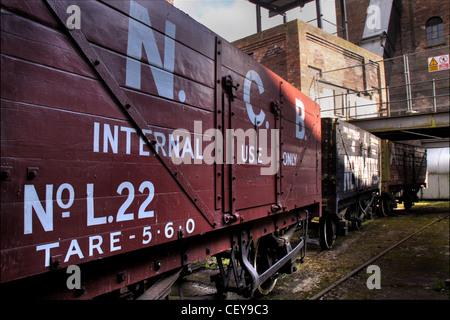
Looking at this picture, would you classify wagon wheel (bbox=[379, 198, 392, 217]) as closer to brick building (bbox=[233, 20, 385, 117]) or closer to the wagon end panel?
brick building (bbox=[233, 20, 385, 117])

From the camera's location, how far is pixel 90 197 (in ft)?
5.39

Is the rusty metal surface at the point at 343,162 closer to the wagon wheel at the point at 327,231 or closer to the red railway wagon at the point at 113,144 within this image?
the wagon wheel at the point at 327,231

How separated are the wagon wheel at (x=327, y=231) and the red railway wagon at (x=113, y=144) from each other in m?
5.09

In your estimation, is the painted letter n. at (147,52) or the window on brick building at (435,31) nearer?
the painted letter n. at (147,52)

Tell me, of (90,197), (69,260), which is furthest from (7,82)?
(69,260)

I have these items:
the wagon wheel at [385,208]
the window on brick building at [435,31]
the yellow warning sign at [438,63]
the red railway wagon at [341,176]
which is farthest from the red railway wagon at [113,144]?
the window on brick building at [435,31]

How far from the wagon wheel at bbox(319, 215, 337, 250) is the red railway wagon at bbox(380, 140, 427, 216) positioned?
604 cm

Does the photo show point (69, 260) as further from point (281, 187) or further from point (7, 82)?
point (281, 187)

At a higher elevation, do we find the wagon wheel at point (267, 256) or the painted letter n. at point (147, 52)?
the painted letter n. at point (147, 52)

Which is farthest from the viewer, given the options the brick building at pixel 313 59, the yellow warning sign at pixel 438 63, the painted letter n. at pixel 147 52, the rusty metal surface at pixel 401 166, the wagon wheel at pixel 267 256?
the brick building at pixel 313 59

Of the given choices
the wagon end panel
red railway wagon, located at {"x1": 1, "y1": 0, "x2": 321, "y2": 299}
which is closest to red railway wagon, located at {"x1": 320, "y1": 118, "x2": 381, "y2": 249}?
red railway wagon, located at {"x1": 1, "y1": 0, "x2": 321, "y2": 299}

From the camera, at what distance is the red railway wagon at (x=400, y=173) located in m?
13.1

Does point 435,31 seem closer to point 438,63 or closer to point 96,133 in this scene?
point 438,63
